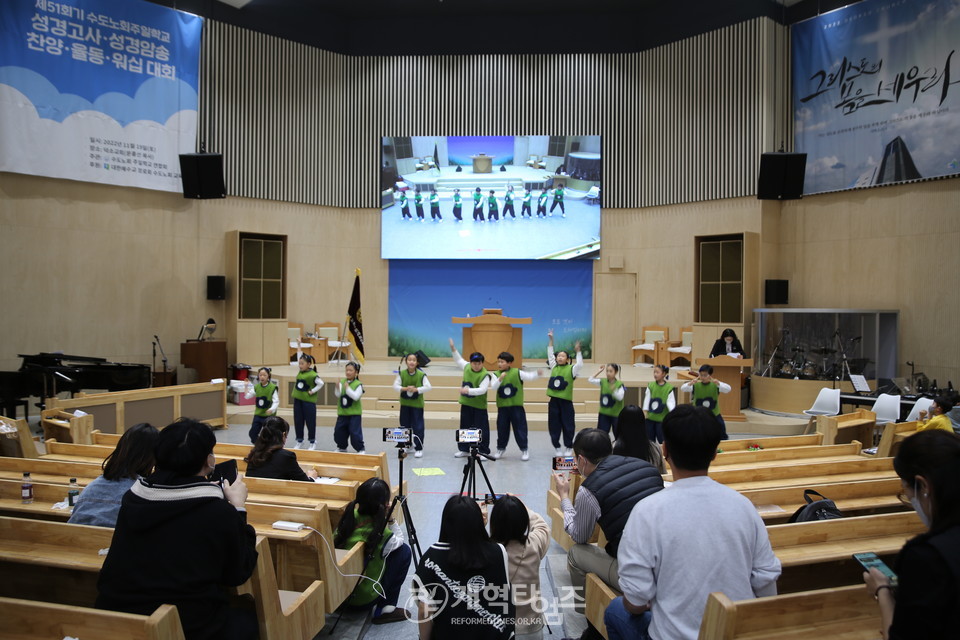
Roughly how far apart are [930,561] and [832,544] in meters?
1.82

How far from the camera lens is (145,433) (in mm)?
3332

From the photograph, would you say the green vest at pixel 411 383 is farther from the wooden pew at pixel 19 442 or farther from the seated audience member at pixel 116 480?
the seated audience member at pixel 116 480

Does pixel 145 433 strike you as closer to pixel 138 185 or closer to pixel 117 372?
pixel 117 372

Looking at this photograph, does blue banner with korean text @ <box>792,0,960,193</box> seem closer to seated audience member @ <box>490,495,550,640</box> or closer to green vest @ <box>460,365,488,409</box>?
green vest @ <box>460,365,488,409</box>

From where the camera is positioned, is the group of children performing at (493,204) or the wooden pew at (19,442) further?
the group of children performing at (493,204)

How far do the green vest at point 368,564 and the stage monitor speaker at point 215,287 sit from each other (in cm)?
1051

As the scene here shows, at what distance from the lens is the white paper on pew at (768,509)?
13.1 ft

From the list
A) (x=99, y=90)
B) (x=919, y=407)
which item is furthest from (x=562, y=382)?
(x=99, y=90)

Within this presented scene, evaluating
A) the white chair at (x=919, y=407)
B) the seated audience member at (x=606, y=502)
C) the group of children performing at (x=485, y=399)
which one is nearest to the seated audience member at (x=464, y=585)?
the seated audience member at (x=606, y=502)

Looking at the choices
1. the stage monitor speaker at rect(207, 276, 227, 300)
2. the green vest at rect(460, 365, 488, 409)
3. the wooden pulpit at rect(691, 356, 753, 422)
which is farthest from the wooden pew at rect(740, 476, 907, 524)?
the stage monitor speaker at rect(207, 276, 227, 300)

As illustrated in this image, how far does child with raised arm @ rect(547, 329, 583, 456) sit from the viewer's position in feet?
27.9

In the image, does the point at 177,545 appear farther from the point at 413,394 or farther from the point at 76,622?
the point at 413,394

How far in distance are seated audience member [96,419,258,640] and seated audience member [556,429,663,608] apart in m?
1.53

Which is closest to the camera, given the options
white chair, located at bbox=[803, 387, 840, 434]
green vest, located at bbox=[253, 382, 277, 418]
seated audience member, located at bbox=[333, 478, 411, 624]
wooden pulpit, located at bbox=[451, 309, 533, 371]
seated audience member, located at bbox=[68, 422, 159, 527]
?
seated audience member, located at bbox=[68, 422, 159, 527]
